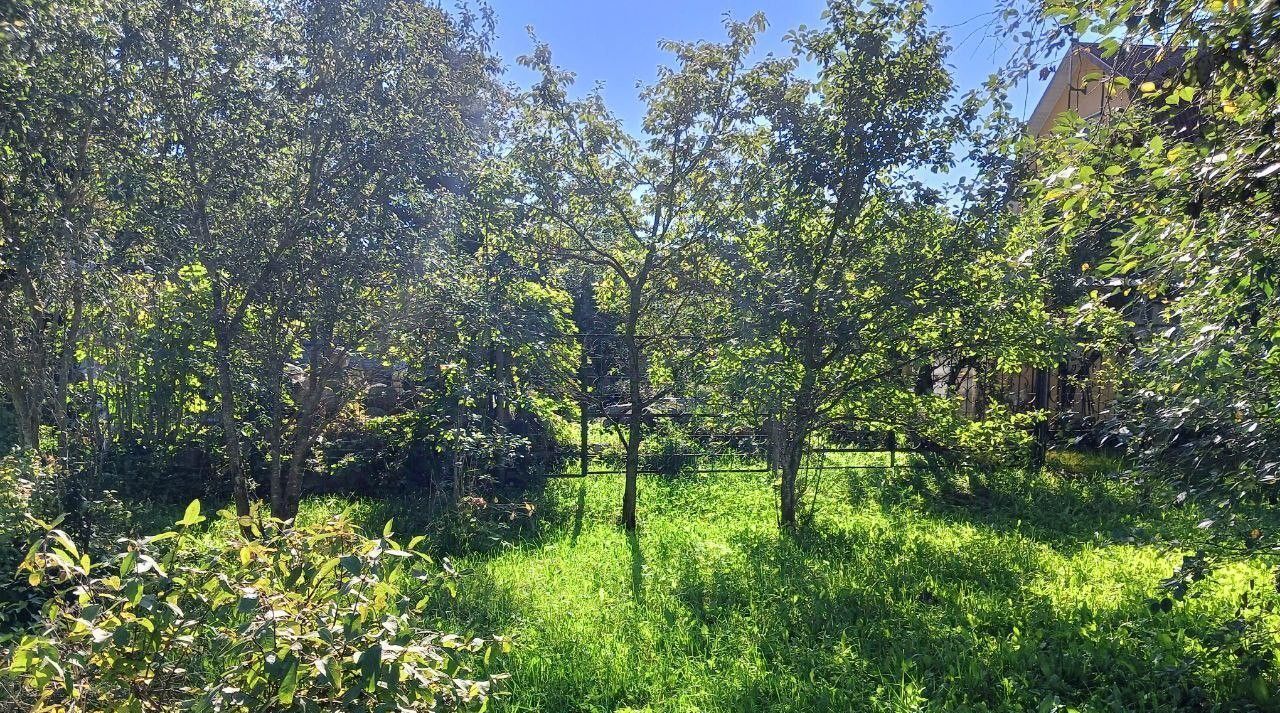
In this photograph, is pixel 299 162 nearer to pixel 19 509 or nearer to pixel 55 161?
pixel 55 161

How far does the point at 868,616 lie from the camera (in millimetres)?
4355

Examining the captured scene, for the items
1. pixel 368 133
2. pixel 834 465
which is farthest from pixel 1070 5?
pixel 834 465

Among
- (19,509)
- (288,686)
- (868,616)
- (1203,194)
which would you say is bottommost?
(868,616)

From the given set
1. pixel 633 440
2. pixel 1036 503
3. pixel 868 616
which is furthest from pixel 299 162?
pixel 1036 503

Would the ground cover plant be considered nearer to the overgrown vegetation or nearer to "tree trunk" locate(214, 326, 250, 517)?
the overgrown vegetation

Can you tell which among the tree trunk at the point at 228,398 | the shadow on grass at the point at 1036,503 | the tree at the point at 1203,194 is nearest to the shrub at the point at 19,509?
the tree trunk at the point at 228,398

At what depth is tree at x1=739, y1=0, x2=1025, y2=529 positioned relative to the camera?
5.45 meters

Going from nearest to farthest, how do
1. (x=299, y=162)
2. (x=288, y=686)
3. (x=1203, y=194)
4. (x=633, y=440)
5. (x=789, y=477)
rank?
(x=288, y=686), (x=1203, y=194), (x=299, y=162), (x=789, y=477), (x=633, y=440)

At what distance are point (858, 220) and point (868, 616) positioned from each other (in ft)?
10.4

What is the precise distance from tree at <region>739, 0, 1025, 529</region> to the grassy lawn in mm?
1448

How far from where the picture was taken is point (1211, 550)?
10.0 feet

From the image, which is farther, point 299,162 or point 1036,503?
point 1036,503

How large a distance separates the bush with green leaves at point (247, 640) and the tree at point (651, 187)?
4.45 metres

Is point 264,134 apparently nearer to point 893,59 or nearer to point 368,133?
point 368,133
